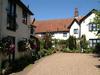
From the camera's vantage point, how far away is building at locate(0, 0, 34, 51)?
1959cm

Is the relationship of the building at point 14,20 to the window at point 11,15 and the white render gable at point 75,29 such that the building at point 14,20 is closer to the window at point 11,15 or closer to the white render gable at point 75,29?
the window at point 11,15

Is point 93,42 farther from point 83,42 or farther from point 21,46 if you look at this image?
point 21,46

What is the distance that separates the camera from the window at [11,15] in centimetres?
2130

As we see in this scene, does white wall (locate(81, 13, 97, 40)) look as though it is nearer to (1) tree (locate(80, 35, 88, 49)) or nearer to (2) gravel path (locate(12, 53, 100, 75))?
(1) tree (locate(80, 35, 88, 49))

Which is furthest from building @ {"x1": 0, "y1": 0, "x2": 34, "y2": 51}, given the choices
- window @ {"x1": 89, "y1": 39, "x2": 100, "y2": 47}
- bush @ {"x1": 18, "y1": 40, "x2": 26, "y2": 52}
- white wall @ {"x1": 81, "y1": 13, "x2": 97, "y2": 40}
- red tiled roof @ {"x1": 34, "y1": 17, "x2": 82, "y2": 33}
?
red tiled roof @ {"x1": 34, "y1": 17, "x2": 82, "y2": 33}

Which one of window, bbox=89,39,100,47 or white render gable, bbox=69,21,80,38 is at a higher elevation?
white render gable, bbox=69,21,80,38

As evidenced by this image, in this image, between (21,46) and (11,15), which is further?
(21,46)

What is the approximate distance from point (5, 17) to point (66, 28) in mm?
36223

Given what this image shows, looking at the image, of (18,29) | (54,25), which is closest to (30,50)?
(18,29)

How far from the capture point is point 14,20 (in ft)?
74.0

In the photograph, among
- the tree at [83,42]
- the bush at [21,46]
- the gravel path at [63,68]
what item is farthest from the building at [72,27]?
the bush at [21,46]

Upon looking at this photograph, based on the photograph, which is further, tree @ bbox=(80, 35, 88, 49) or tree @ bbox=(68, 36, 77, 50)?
tree @ bbox=(68, 36, 77, 50)

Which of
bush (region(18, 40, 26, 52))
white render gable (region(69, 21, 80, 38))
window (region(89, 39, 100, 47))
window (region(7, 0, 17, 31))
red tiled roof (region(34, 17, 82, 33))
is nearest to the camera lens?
window (region(7, 0, 17, 31))

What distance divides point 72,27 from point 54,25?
8818 mm
